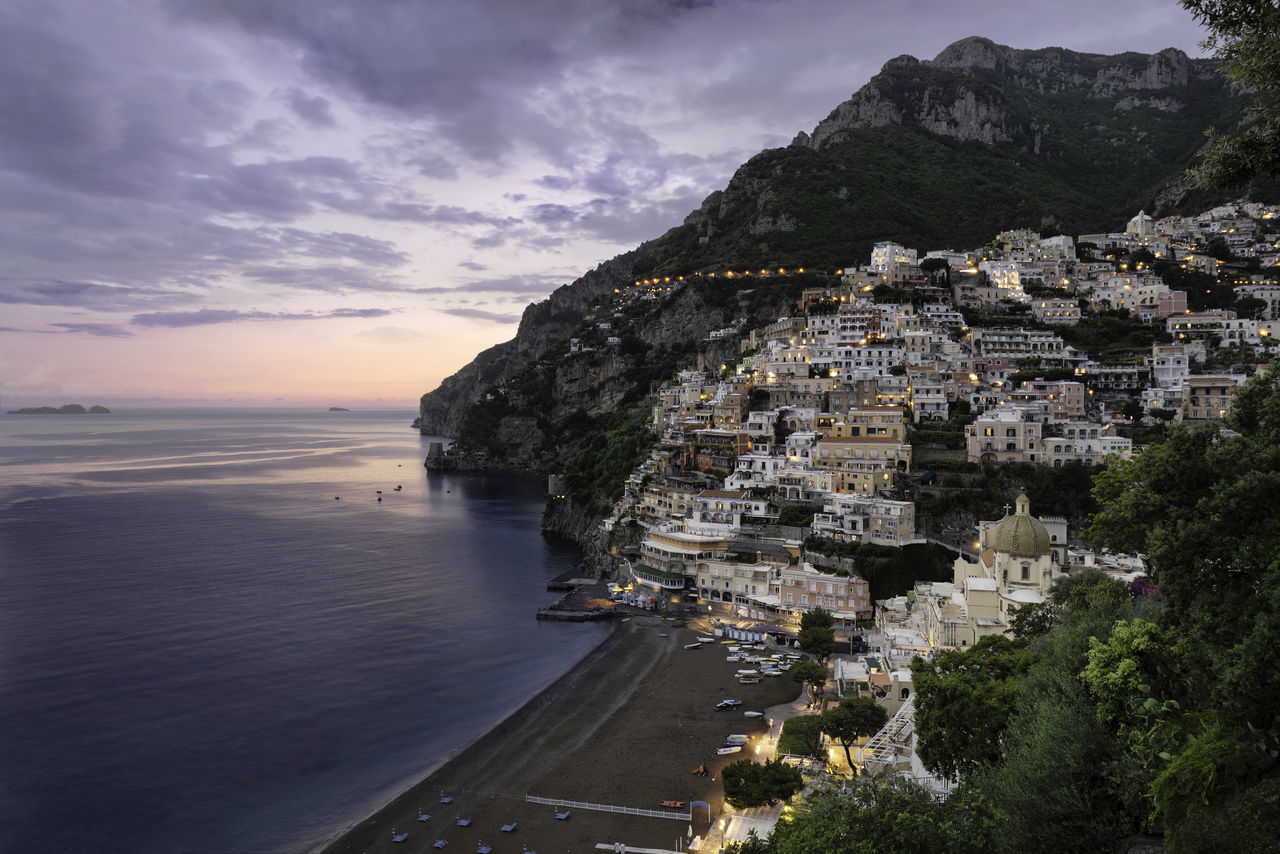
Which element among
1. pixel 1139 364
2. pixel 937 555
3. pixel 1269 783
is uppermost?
pixel 1139 364

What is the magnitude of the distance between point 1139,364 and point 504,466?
4565 inches

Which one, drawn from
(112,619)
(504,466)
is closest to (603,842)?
(112,619)

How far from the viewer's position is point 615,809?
1180 inches

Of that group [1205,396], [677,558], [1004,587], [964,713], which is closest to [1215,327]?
[1205,396]

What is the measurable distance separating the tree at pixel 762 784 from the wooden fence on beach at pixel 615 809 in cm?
216

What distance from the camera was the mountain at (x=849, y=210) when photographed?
141m

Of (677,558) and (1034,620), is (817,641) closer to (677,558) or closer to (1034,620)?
(1034,620)

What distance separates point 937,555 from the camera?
5541 centimetres

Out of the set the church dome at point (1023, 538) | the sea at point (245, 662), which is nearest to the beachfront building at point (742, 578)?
the sea at point (245, 662)

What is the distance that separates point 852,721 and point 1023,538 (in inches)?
623

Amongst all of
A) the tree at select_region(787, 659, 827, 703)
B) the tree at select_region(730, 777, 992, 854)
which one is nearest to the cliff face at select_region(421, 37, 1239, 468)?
the tree at select_region(787, 659, 827, 703)

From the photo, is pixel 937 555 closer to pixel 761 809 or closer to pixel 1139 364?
pixel 761 809

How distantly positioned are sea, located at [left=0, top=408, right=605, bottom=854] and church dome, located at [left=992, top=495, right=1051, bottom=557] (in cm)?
2864

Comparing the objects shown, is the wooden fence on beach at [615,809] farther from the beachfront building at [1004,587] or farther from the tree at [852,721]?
the beachfront building at [1004,587]
